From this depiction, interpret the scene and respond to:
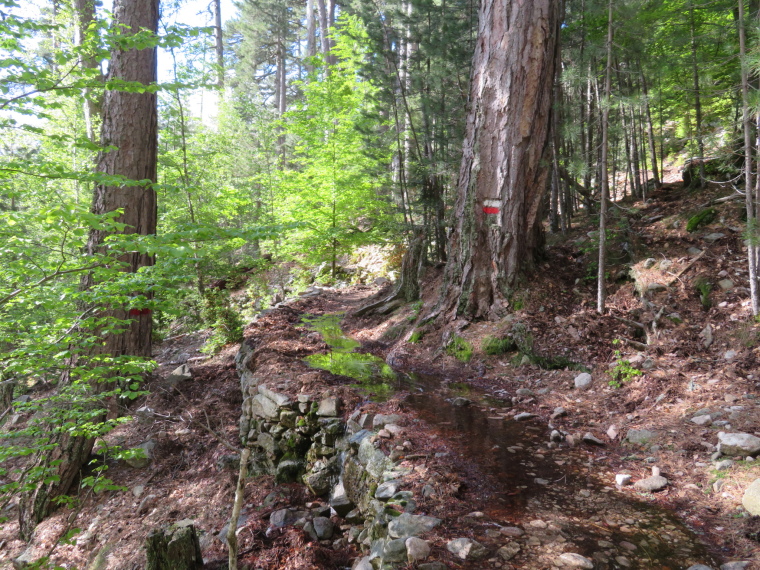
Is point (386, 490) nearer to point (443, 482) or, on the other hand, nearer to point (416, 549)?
point (443, 482)

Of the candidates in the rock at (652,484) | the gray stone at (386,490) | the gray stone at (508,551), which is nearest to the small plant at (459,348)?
the rock at (652,484)

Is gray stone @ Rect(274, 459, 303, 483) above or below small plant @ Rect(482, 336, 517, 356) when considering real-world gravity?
below

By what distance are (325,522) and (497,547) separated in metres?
1.54

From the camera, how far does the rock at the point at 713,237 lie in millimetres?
6246

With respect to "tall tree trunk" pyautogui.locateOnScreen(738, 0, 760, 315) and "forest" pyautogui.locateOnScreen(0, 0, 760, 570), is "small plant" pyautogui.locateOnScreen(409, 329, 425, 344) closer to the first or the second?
A: "forest" pyautogui.locateOnScreen(0, 0, 760, 570)

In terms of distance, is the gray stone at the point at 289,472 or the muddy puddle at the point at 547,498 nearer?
the muddy puddle at the point at 547,498

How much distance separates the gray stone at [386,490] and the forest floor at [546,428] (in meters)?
0.12

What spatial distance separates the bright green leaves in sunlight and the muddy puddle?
26.0 ft

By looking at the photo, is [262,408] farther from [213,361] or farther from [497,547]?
[213,361]

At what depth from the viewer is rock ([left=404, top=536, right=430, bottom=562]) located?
7.48 feet

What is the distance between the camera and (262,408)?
4.83 meters

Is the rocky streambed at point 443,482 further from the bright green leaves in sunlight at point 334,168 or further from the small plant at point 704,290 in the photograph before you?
the bright green leaves in sunlight at point 334,168

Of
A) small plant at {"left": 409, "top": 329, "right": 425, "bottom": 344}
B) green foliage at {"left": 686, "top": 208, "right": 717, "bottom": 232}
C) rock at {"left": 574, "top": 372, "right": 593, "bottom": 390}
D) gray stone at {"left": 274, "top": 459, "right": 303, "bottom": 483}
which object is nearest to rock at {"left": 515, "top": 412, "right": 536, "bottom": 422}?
rock at {"left": 574, "top": 372, "right": 593, "bottom": 390}

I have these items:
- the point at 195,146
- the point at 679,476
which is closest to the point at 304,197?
the point at 195,146
